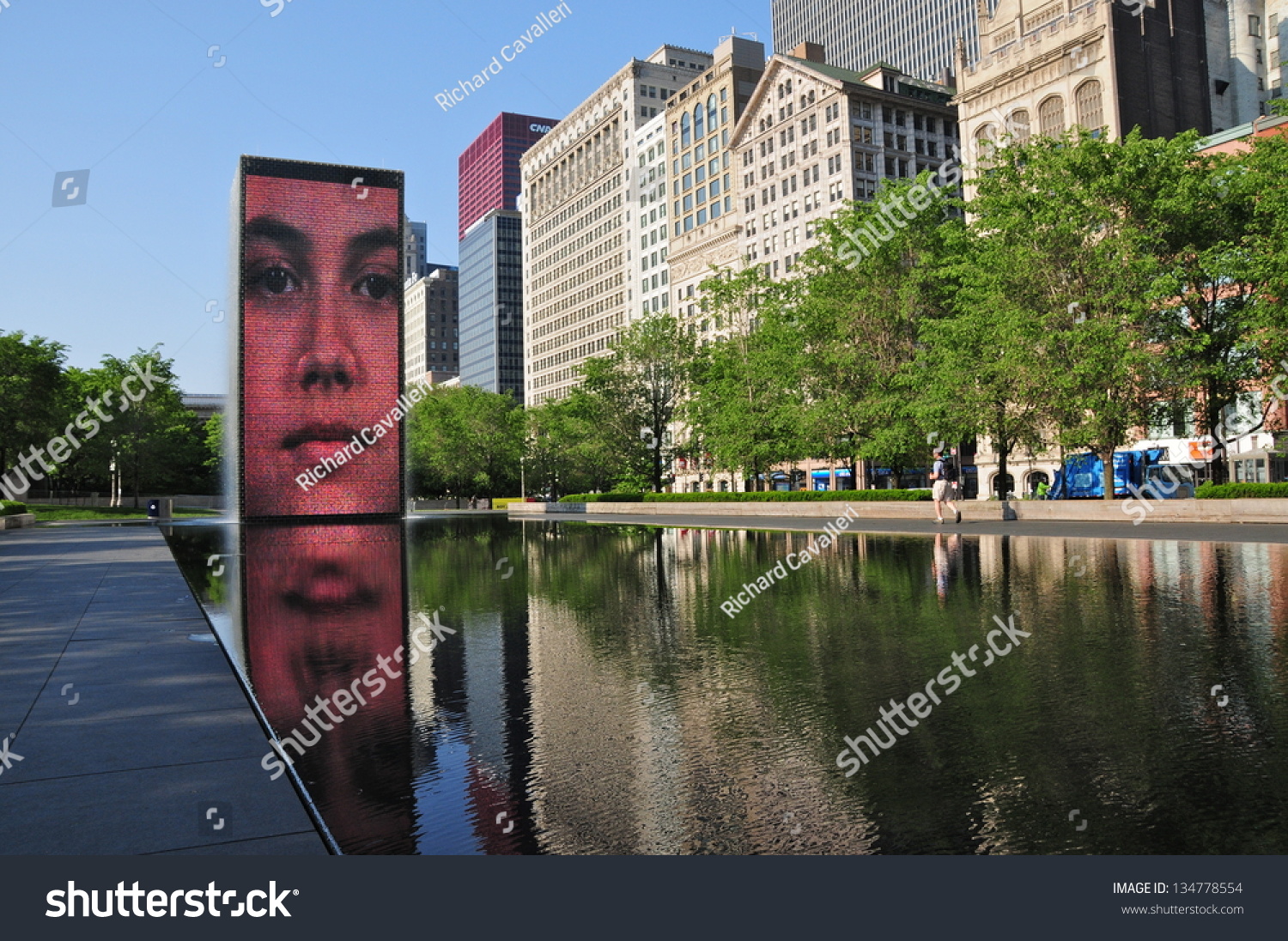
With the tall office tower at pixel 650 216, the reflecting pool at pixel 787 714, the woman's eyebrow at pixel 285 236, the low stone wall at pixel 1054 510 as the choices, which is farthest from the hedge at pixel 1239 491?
the tall office tower at pixel 650 216

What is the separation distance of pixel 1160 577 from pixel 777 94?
296ft

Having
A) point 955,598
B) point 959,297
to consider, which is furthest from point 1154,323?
point 955,598

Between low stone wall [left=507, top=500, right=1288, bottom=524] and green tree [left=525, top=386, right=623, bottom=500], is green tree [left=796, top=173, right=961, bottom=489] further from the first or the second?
green tree [left=525, top=386, right=623, bottom=500]

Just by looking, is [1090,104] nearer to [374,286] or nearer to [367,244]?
[367,244]

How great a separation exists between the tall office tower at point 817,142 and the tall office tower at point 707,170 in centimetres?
421

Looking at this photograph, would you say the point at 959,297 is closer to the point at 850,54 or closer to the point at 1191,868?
the point at 1191,868

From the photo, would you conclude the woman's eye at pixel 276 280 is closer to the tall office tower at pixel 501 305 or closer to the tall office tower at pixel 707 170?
the tall office tower at pixel 707 170

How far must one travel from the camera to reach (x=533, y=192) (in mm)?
160500

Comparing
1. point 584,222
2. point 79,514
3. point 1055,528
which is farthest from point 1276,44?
point 79,514

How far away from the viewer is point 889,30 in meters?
170

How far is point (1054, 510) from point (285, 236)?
40.7 metres

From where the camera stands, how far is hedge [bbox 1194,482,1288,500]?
81.0 feet

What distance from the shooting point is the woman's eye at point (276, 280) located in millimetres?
49250

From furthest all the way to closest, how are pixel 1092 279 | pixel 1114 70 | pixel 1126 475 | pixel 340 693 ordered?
pixel 1114 70, pixel 1126 475, pixel 1092 279, pixel 340 693
